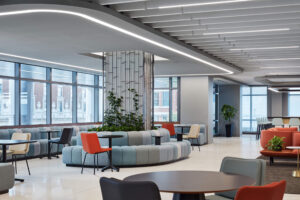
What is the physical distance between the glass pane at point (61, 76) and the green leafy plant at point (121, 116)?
4.09 metres

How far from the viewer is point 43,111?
563 inches

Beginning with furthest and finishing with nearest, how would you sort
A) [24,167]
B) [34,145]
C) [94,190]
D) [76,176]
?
[34,145] → [24,167] → [76,176] → [94,190]

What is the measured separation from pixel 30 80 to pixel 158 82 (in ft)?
23.2

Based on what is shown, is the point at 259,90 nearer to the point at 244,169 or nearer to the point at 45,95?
the point at 45,95

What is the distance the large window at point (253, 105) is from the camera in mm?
25594

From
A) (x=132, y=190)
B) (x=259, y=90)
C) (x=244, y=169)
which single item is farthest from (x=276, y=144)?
(x=259, y=90)

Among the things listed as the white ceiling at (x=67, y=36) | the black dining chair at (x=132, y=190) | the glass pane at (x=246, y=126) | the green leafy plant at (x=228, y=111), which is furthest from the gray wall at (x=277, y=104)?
the black dining chair at (x=132, y=190)

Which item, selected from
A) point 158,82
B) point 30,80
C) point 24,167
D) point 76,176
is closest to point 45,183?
point 76,176

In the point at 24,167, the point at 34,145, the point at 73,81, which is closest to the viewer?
the point at 24,167

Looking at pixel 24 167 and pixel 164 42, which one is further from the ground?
pixel 164 42

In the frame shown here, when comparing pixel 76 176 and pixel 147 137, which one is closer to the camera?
pixel 76 176

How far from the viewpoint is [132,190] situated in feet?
9.09

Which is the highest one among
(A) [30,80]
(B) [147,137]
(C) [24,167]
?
(A) [30,80]

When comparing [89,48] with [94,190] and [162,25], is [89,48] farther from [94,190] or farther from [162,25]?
[94,190]
